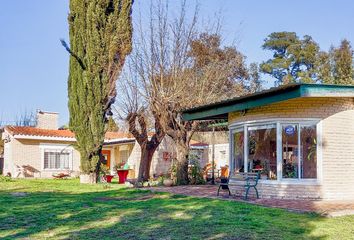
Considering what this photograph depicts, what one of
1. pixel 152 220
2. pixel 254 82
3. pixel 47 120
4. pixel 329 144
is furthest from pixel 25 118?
pixel 152 220

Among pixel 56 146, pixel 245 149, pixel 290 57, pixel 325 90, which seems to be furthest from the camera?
pixel 290 57

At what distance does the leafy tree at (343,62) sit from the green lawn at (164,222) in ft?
89.8

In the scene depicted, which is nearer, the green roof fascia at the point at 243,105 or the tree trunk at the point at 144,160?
the green roof fascia at the point at 243,105

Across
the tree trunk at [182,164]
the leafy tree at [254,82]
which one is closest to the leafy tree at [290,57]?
the leafy tree at [254,82]

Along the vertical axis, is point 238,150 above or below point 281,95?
below

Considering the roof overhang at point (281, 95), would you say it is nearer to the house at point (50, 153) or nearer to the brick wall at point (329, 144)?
the brick wall at point (329, 144)

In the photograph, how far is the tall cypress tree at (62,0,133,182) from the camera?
2291 centimetres

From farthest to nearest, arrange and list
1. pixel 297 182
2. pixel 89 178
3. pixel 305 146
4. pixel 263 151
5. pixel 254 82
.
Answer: pixel 254 82
pixel 89 178
pixel 263 151
pixel 305 146
pixel 297 182

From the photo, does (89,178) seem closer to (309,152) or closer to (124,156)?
(124,156)

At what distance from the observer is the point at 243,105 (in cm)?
1373

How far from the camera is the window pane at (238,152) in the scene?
14664 mm

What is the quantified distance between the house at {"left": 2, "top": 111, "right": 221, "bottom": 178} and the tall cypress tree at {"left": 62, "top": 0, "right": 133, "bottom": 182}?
212 inches

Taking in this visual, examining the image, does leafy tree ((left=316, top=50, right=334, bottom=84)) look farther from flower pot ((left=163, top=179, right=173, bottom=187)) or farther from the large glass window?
the large glass window

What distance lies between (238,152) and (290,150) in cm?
212
